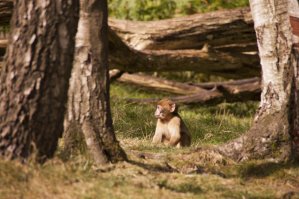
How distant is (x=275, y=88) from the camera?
22.9 ft

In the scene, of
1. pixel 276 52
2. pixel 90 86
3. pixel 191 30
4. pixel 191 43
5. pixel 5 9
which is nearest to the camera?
pixel 90 86

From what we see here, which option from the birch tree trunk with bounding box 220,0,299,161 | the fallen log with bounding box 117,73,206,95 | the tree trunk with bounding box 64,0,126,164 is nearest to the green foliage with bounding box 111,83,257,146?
the fallen log with bounding box 117,73,206,95

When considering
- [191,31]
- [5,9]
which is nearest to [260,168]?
[5,9]

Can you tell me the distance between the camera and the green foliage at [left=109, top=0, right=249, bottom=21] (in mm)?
14023

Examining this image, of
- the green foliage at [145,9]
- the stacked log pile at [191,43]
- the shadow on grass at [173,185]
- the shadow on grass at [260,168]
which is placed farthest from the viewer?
the green foliage at [145,9]

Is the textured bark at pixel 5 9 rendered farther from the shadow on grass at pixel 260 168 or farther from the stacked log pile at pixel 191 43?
the shadow on grass at pixel 260 168

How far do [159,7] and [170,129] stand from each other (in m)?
5.49

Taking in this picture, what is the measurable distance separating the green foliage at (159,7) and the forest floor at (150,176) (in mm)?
5244

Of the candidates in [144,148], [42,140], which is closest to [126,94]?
[144,148]

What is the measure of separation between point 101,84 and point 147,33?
543 centimetres

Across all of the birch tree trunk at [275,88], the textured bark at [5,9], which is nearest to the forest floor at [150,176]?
the birch tree trunk at [275,88]

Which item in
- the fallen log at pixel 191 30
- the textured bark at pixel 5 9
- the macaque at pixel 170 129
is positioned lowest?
the macaque at pixel 170 129

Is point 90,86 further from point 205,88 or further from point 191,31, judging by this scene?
point 205,88

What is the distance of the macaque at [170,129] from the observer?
359 inches
